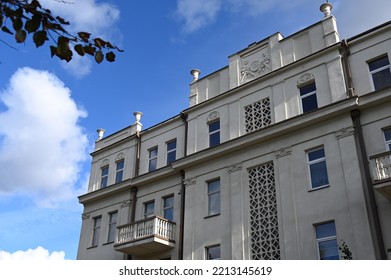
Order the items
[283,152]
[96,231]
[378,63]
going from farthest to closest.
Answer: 1. [96,231]
2. [283,152]
3. [378,63]

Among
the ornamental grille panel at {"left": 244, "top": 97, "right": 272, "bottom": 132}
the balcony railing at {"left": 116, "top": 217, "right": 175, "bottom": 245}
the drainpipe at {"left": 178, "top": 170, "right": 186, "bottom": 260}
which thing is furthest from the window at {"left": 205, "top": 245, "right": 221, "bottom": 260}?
the ornamental grille panel at {"left": 244, "top": 97, "right": 272, "bottom": 132}

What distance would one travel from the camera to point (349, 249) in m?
15.6

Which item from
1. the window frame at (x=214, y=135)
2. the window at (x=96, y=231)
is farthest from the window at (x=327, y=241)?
the window at (x=96, y=231)

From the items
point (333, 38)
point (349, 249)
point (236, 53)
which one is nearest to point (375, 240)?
point (349, 249)

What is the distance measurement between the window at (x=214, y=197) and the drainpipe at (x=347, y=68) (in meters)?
6.95

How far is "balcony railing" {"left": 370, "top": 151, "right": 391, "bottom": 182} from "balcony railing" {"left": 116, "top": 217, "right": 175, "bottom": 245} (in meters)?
9.64

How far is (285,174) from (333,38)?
6.10 m

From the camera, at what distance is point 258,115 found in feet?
68.1

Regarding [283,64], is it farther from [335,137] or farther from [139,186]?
[139,186]

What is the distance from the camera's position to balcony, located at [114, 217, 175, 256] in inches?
811

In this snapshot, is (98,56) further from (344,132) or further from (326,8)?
(326,8)

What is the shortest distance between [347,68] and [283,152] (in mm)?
4226

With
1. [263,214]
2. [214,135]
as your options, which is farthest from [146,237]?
[214,135]
